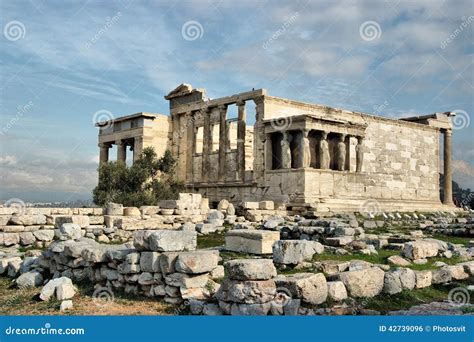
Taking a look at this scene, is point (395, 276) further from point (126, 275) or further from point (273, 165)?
point (273, 165)

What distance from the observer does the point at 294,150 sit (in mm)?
23656

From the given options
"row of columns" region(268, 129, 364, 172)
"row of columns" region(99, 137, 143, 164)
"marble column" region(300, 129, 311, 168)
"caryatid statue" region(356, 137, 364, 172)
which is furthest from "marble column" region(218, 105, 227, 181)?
"caryatid statue" region(356, 137, 364, 172)

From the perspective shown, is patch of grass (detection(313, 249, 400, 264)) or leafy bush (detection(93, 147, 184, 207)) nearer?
patch of grass (detection(313, 249, 400, 264))

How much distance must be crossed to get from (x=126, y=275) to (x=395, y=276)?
3682 mm

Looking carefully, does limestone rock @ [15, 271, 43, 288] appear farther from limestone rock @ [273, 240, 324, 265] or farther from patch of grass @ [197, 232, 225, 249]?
patch of grass @ [197, 232, 225, 249]

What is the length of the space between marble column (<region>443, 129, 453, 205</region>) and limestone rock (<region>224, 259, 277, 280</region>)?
28.1m

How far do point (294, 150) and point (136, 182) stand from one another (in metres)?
7.18

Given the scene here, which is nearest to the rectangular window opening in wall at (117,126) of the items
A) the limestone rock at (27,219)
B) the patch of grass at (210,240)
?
the limestone rock at (27,219)

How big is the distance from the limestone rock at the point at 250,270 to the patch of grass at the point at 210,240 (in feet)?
18.8

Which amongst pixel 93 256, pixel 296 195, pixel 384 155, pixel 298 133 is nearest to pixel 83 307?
pixel 93 256

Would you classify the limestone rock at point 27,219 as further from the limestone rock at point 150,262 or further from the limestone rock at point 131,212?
the limestone rock at point 150,262

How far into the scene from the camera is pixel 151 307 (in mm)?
6664

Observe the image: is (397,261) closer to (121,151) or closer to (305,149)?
(305,149)

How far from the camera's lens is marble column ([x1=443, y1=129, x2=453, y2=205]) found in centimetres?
3195
